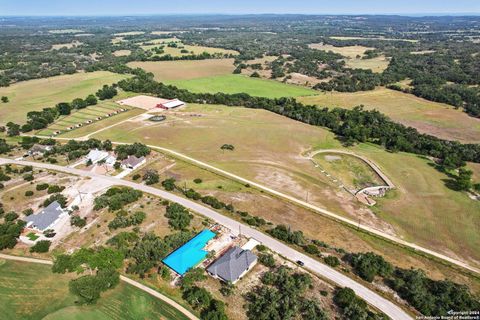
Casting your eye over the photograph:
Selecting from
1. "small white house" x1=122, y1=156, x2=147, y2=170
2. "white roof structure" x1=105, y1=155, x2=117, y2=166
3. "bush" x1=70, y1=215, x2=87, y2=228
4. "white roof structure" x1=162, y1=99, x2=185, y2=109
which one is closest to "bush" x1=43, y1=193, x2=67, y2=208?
"bush" x1=70, y1=215, x2=87, y2=228

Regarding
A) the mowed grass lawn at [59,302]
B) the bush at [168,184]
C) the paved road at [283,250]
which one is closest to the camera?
the mowed grass lawn at [59,302]

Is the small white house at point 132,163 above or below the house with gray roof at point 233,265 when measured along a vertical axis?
below

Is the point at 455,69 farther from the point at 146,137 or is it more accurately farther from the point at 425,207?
the point at 146,137

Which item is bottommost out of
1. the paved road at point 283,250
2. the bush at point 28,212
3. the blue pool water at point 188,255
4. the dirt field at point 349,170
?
the dirt field at point 349,170

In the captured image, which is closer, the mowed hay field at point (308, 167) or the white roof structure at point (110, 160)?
the mowed hay field at point (308, 167)

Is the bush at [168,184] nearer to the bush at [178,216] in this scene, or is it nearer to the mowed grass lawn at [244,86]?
the bush at [178,216]

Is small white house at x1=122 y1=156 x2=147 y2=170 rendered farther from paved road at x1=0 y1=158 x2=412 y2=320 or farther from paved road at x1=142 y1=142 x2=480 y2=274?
paved road at x1=142 y1=142 x2=480 y2=274

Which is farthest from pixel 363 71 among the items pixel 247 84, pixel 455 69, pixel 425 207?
pixel 425 207

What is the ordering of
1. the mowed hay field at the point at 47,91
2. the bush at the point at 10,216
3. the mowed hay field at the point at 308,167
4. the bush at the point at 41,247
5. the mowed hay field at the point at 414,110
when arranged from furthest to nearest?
1. the mowed hay field at the point at 47,91
2. the mowed hay field at the point at 414,110
3. the mowed hay field at the point at 308,167
4. the bush at the point at 10,216
5. the bush at the point at 41,247

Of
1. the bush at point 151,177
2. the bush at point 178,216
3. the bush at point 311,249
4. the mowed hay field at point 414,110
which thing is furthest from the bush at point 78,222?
the mowed hay field at point 414,110
